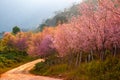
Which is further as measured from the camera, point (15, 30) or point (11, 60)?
point (15, 30)

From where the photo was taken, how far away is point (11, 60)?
10381cm

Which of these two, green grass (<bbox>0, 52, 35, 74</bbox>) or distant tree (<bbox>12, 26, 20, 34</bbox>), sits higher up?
distant tree (<bbox>12, 26, 20, 34</bbox>)

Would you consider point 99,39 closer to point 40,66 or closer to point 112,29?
point 112,29

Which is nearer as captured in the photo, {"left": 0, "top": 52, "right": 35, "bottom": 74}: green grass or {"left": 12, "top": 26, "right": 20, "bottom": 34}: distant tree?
{"left": 0, "top": 52, "right": 35, "bottom": 74}: green grass

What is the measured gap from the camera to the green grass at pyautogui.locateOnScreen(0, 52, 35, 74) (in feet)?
301

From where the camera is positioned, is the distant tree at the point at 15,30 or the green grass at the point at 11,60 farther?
the distant tree at the point at 15,30

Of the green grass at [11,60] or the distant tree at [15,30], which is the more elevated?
the distant tree at [15,30]

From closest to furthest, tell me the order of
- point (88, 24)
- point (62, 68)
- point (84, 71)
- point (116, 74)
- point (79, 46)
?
point (116, 74) → point (88, 24) → point (84, 71) → point (79, 46) → point (62, 68)

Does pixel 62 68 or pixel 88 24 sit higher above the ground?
pixel 88 24

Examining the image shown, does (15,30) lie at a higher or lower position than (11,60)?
higher

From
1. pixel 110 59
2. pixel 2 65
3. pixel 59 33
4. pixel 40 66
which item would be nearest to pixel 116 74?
pixel 110 59

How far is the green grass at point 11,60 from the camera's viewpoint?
301 ft

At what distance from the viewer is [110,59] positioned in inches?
1369

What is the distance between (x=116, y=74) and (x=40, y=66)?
141 feet
